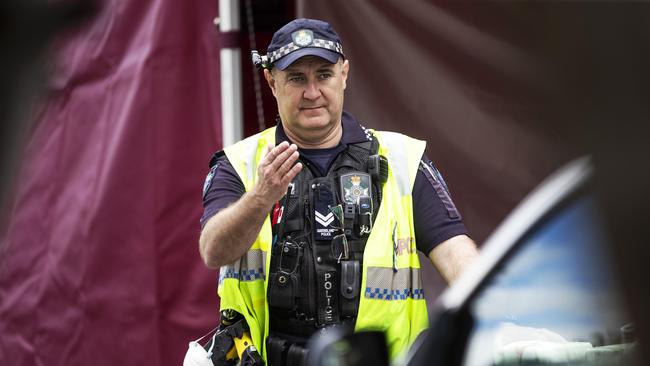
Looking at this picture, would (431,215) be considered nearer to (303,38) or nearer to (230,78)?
(303,38)

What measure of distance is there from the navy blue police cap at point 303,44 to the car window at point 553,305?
1.56 meters

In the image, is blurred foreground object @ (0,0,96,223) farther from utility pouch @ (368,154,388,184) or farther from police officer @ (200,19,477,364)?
utility pouch @ (368,154,388,184)

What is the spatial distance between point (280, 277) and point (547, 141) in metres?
1.62

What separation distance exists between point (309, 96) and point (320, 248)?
503 millimetres

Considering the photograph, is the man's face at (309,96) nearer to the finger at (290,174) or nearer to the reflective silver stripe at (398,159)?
the reflective silver stripe at (398,159)

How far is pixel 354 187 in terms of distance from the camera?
353 cm

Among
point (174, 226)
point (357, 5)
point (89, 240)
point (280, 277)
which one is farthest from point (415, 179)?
point (89, 240)

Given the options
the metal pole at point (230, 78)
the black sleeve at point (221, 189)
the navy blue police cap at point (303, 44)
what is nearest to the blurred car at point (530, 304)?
Answer: the black sleeve at point (221, 189)

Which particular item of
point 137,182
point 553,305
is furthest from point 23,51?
point 137,182

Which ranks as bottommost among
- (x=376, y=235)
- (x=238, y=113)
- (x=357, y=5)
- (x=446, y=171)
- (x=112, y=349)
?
(x=112, y=349)

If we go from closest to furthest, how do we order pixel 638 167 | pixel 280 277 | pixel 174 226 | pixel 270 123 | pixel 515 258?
pixel 638 167 < pixel 515 258 < pixel 280 277 < pixel 174 226 < pixel 270 123

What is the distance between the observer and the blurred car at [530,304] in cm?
196

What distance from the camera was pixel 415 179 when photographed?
11.7 feet

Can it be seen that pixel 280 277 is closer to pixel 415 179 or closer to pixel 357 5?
pixel 415 179
